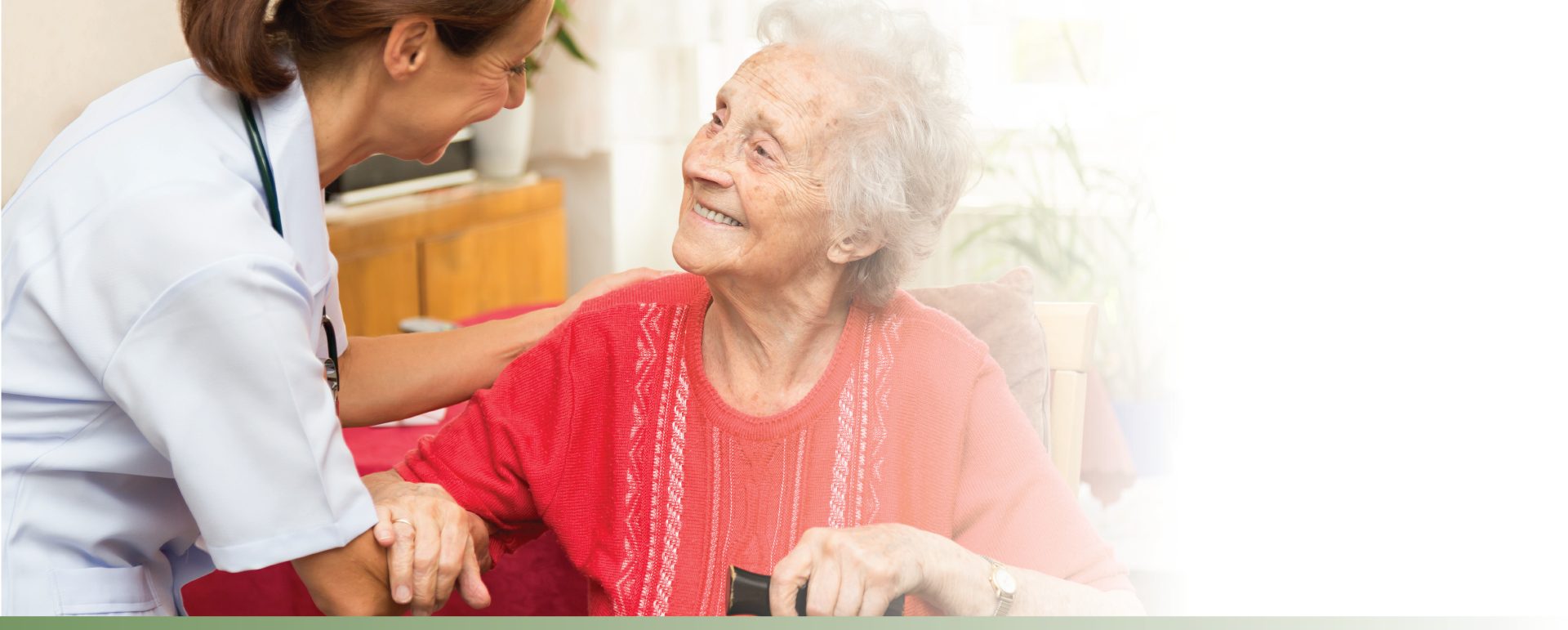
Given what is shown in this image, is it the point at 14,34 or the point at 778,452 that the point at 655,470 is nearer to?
the point at 778,452

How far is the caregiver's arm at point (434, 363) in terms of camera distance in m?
1.32

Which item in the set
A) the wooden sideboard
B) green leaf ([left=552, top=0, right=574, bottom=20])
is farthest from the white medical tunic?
green leaf ([left=552, top=0, right=574, bottom=20])

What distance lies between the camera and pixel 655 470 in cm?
117

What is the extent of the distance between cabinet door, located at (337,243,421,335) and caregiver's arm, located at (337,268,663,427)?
1753 millimetres

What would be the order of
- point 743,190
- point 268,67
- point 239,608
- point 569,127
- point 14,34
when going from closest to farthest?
1. point 268,67
2. point 743,190
3. point 14,34
4. point 239,608
5. point 569,127

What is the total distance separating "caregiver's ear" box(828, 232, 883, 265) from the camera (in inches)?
45.0

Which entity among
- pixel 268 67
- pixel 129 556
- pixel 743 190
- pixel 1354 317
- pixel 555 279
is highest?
pixel 268 67

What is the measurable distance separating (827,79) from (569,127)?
294 centimetres

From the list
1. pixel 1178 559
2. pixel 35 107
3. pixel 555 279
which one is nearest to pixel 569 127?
pixel 555 279

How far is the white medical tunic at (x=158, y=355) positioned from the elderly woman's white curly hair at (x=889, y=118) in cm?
47

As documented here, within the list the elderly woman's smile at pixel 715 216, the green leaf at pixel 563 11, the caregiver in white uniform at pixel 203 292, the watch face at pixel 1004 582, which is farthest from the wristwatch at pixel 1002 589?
the green leaf at pixel 563 11

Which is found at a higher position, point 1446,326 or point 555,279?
point 1446,326

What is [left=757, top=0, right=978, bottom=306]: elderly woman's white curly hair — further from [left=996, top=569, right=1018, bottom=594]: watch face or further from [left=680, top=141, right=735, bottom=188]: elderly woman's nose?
[left=996, top=569, right=1018, bottom=594]: watch face

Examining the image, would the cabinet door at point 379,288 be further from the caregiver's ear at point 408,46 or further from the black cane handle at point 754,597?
the black cane handle at point 754,597
